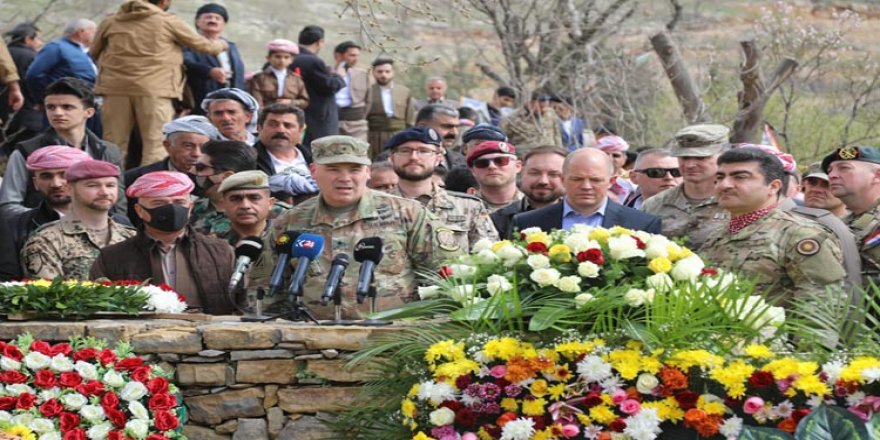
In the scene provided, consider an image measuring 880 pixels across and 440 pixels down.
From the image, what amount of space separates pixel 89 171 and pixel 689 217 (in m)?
4.08

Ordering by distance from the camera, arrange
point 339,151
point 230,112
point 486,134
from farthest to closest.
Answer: point 230,112, point 486,134, point 339,151

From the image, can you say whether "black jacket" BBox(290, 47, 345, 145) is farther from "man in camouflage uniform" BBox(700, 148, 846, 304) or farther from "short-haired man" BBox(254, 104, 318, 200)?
"man in camouflage uniform" BBox(700, 148, 846, 304)

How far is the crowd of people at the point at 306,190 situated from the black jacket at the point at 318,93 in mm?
852

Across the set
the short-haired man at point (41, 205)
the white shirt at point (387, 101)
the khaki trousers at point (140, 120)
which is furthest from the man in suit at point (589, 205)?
the white shirt at point (387, 101)

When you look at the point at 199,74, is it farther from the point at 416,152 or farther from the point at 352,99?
the point at 416,152

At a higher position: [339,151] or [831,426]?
[339,151]

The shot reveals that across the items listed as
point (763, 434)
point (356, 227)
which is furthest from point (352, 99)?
point (763, 434)

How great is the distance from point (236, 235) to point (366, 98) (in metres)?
6.70

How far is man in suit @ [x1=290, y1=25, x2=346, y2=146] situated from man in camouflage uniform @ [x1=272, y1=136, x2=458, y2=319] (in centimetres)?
607

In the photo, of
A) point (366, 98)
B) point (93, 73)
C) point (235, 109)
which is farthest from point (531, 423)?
point (366, 98)

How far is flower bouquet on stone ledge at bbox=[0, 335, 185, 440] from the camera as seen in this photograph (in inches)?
288

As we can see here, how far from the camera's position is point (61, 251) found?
9625 mm

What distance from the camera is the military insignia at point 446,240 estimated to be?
8.58m

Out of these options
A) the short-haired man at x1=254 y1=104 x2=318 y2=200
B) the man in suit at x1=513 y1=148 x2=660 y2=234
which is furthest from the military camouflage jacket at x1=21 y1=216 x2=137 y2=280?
the man in suit at x1=513 y1=148 x2=660 y2=234
